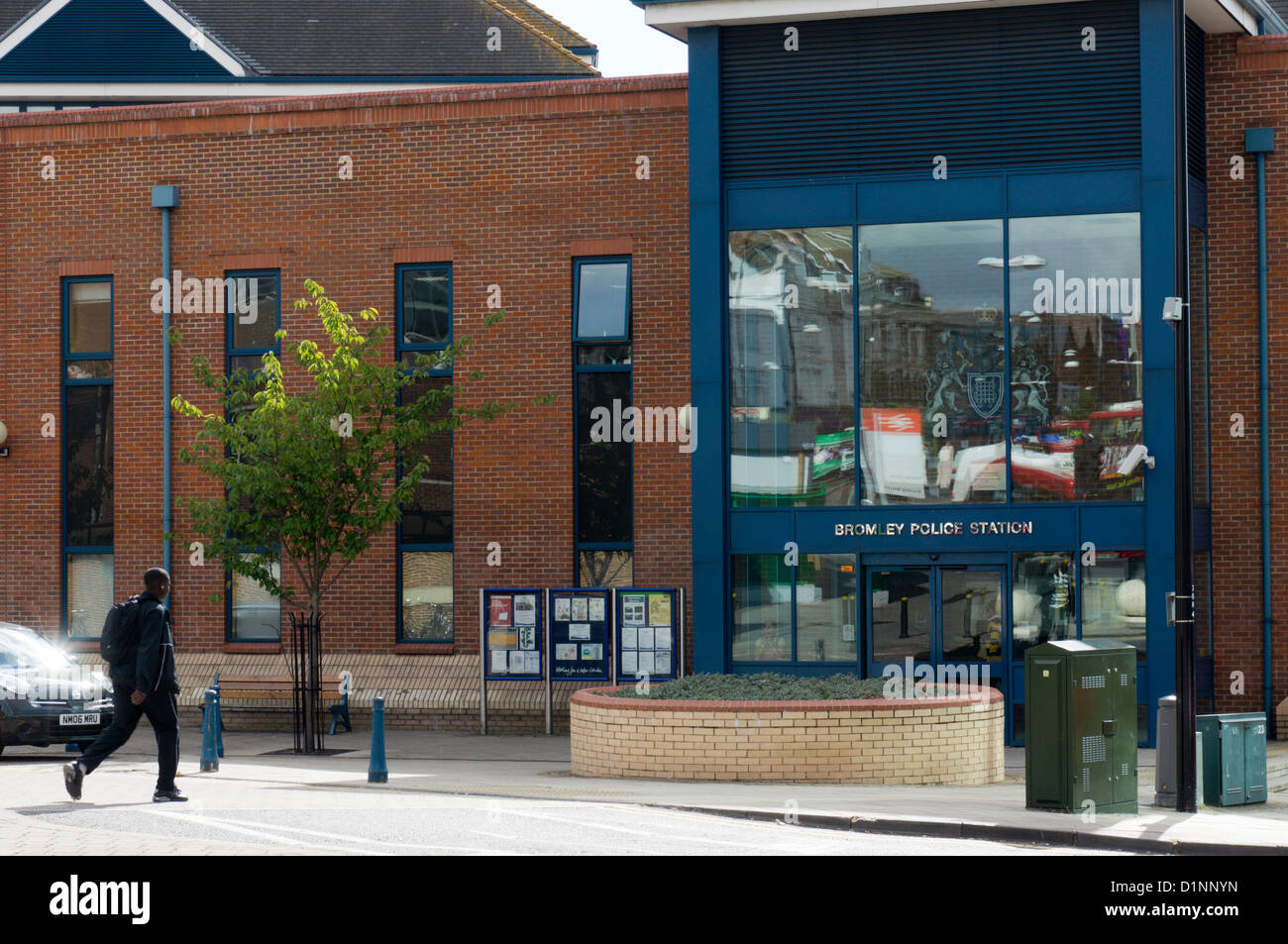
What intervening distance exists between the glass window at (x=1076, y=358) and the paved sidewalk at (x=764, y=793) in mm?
3292

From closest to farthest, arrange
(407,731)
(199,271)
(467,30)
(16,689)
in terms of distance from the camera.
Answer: (16,689) < (407,731) < (199,271) < (467,30)

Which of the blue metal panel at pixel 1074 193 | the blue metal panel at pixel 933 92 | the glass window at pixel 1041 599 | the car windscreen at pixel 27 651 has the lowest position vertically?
the car windscreen at pixel 27 651

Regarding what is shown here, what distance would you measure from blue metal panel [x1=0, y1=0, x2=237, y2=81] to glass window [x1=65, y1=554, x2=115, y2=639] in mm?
19238

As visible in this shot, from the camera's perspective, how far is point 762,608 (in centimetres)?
1967

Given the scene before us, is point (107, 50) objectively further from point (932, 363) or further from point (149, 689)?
point (149, 689)

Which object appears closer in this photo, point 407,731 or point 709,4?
point 709,4

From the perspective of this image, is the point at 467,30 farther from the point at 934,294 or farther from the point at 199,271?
the point at 934,294

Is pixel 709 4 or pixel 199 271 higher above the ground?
pixel 709 4

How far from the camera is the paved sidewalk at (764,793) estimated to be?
38.2 ft

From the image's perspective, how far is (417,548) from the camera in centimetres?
2184

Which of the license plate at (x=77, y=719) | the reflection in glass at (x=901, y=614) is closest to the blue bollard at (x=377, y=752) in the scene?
the license plate at (x=77, y=719)

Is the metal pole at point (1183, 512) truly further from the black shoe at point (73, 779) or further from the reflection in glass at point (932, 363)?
the black shoe at point (73, 779)
